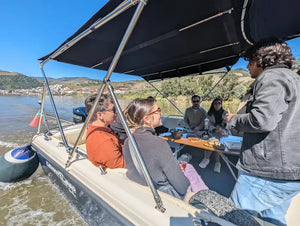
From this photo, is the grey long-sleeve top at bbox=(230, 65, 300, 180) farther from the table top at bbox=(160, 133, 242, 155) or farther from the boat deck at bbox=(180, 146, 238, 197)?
the boat deck at bbox=(180, 146, 238, 197)

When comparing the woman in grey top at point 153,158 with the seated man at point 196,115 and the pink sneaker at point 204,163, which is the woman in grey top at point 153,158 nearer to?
the pink sneaker at point 204,163

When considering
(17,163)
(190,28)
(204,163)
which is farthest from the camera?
(204,163)

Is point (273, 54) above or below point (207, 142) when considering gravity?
above

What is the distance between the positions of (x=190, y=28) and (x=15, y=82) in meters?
82.3

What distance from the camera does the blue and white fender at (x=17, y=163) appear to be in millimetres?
2029

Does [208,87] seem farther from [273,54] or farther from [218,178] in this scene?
[273,54]

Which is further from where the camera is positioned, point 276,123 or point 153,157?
point 153,157

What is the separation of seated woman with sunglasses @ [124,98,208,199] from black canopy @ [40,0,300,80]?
78 cm

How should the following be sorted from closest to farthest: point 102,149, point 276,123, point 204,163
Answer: point 276,123
point 102,149
point 204,163

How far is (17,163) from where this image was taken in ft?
6.72

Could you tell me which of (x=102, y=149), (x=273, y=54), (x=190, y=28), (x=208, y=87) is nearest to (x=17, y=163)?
(x=102, y=149)

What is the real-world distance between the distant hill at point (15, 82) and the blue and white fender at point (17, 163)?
68.8m

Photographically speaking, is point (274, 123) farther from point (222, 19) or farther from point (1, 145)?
point (1, 145)

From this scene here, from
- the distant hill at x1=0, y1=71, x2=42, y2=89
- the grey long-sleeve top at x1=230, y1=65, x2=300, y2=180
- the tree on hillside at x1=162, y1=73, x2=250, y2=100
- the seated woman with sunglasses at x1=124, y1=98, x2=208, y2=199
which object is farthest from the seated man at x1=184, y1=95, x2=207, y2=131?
the distant hill at x1=0, y1=71, x2=42, y2=89
